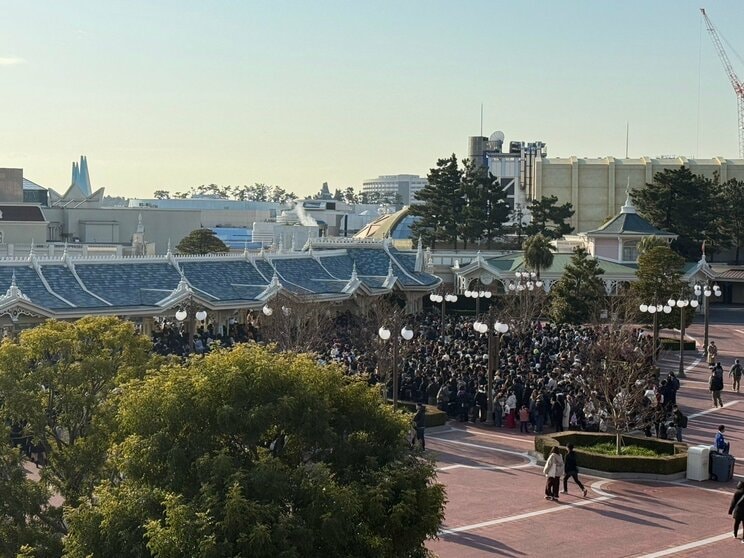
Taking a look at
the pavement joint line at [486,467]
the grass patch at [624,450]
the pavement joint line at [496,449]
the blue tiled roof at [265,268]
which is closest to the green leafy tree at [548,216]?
the blue tiled roof at [265,268]

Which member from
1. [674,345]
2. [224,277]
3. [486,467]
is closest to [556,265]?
[674,345]

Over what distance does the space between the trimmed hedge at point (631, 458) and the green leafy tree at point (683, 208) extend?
5073 centimetres

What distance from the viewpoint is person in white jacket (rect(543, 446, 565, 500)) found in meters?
22.9

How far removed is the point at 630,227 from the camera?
238 feet

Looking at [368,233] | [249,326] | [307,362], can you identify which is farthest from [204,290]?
[368,233]

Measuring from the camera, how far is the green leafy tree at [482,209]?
82938mm

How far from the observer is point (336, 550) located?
13.6 meters

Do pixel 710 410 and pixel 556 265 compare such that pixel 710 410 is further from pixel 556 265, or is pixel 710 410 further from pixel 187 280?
pixel 556 265

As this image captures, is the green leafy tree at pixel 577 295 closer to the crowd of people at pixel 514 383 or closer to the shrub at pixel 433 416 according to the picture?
the crowd of people at pixel 514 383

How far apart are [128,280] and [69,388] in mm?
28538

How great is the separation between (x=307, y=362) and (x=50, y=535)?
4615 millimetres

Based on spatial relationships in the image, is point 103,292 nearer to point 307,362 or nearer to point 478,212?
point 307,362

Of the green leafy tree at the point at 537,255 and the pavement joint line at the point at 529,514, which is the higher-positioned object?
the green leafy tree at the point at 537,255

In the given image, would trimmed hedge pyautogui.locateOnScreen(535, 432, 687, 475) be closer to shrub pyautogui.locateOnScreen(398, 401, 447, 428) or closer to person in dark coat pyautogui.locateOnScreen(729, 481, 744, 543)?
shrub pyautogui.locateOnScreen(398, 401, 447, 428)
